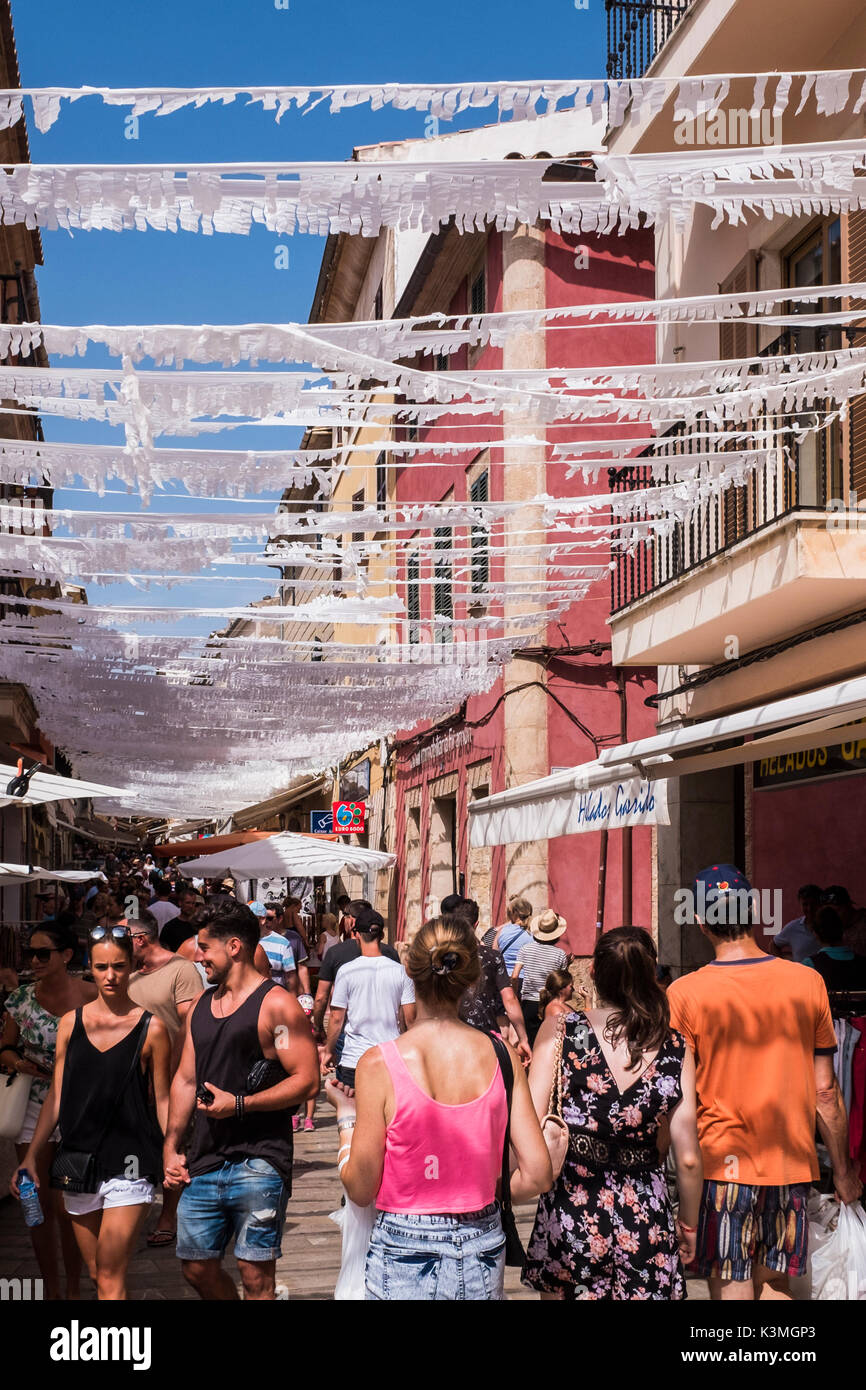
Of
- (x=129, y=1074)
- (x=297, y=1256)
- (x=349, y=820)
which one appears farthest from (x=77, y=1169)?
(x=349, y=820)

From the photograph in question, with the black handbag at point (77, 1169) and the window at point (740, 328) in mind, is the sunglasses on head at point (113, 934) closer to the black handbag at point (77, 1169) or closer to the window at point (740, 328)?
the black handbag at point (77, 1169)

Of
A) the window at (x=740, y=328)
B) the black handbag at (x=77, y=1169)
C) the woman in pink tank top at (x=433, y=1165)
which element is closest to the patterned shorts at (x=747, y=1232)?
the woman in pink tank top at (x=433, y=1165)

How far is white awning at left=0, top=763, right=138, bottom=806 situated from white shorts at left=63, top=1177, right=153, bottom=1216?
3856mm

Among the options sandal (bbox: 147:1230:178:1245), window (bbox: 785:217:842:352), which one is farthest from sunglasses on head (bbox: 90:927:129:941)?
window (bbox: 785:217:842:352)

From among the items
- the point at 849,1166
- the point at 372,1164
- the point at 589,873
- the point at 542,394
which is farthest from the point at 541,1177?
the point at 589,873

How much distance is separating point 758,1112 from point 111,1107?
245 cm

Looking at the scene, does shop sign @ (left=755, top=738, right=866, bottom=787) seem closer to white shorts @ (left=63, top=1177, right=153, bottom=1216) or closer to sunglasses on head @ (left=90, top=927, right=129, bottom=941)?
sunglasses on head @ (left=90, top=927, right=129, bottom=941)

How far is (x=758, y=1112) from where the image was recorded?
4844 mm

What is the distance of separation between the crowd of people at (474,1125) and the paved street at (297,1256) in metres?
A: 0.68

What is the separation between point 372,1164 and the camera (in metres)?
3.82

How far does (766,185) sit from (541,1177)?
3.82m

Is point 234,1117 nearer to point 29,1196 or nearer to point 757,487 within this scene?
point 29,1196

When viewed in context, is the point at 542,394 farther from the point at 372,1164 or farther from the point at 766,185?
the point at 372,1164

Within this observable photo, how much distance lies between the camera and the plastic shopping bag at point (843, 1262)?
16.7 ft
